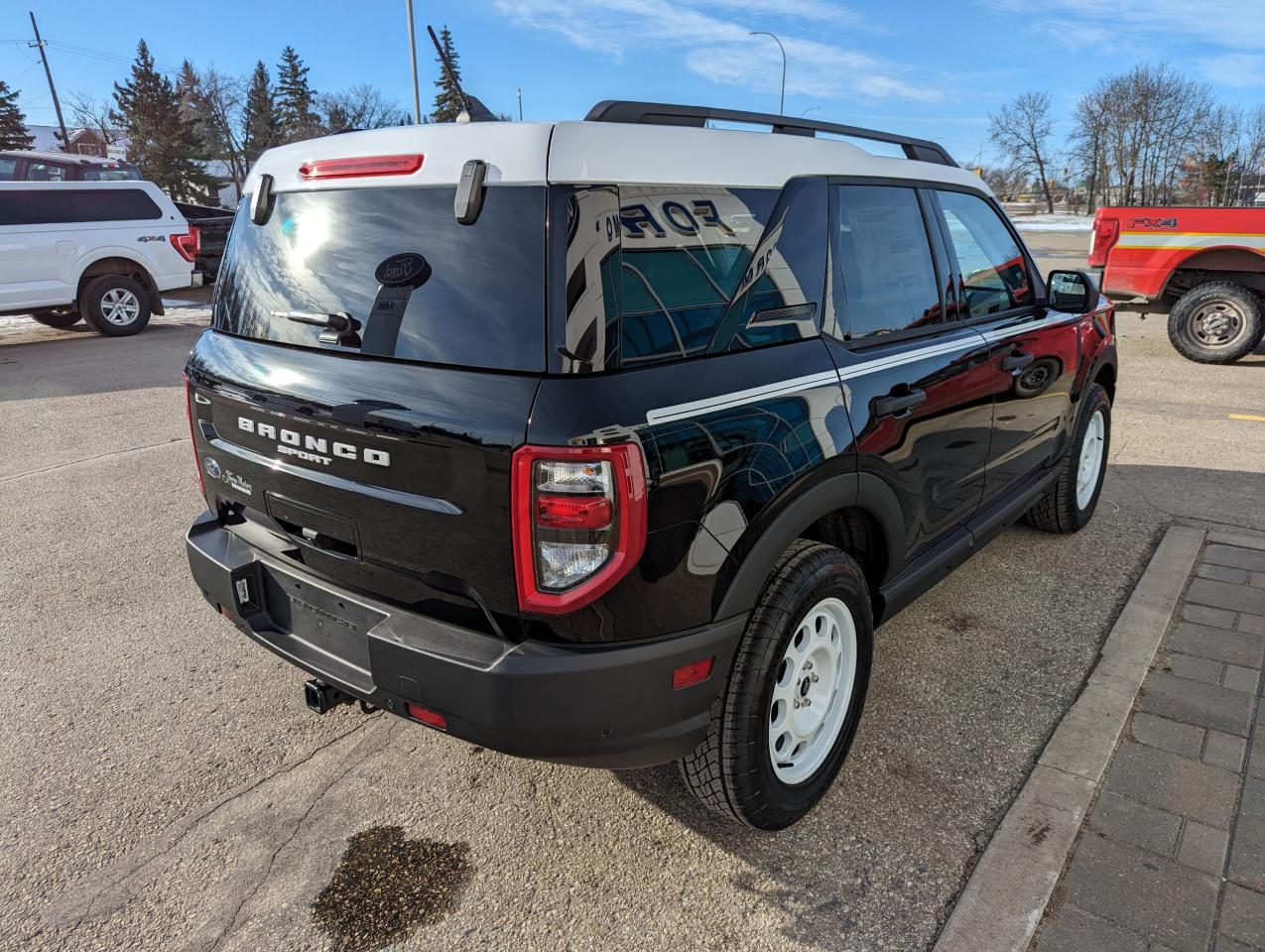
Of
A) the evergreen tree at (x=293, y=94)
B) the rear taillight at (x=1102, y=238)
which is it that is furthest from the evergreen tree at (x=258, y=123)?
the rear taillight at (x=1102, y=238)

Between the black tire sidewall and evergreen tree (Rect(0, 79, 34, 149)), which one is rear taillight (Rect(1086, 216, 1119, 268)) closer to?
the black tire sidewall

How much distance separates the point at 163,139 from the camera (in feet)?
154

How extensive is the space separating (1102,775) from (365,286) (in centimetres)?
261

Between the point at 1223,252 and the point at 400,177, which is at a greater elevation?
the point at 400,177

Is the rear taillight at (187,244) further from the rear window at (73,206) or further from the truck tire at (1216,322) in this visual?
the truck tire at (1216,322)

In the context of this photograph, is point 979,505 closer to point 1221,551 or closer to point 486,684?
point 1221,551

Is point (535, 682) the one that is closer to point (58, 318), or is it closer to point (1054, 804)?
point (1054, 804)

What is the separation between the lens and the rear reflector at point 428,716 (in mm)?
2035

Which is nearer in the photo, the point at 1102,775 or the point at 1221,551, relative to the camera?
the point at 1102,775

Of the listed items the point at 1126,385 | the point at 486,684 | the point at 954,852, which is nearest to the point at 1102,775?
the point at 954,852

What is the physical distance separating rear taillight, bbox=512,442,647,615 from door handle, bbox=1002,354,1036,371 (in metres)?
2.09

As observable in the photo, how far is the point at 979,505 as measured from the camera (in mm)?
3379

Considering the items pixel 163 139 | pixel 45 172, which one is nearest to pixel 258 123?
pixel 163 139

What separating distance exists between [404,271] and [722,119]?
99cm
